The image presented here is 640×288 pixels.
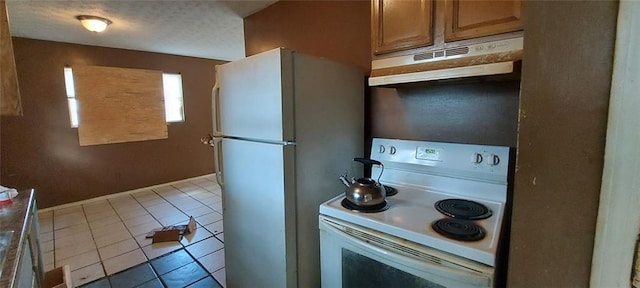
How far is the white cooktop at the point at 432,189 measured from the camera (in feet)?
3.37

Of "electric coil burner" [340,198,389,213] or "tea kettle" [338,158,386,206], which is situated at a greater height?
"tea kettle" [338,158,386,206]

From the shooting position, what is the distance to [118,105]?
4125mm

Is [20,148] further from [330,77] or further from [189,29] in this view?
[330,77]

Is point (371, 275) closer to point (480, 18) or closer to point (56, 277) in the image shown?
point (480, 18)

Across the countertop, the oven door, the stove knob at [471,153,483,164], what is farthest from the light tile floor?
the stove knob at [471,153,483,164]

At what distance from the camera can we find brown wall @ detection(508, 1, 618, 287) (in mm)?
412

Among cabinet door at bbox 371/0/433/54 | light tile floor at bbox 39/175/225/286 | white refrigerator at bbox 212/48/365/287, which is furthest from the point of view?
light tile floor at bbox 39/175/225/286

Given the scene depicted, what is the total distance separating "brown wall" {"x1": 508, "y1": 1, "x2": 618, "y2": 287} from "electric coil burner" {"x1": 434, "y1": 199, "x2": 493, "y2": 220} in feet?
2.48

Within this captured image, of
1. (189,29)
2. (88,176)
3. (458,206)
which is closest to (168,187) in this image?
(88,176)

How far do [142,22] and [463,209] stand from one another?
339 centimetres

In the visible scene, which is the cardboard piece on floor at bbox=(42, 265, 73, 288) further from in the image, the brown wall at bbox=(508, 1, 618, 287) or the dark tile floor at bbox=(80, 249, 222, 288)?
the brown wall at bbox=(508, 1, 618, 287)

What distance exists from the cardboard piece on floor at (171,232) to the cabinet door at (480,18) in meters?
2.94

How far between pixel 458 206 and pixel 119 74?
4.71 m

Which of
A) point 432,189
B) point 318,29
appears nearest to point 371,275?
point 432,189
